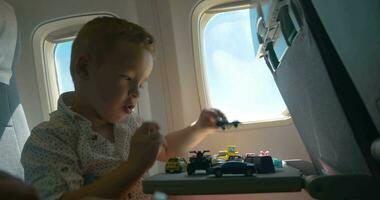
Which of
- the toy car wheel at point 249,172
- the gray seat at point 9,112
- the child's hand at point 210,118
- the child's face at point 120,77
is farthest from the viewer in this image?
the gray seat at point 9,112

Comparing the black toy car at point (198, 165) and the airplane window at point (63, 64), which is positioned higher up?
the airplane window at point (63, 64)

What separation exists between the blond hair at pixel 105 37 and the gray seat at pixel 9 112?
393 millimetres

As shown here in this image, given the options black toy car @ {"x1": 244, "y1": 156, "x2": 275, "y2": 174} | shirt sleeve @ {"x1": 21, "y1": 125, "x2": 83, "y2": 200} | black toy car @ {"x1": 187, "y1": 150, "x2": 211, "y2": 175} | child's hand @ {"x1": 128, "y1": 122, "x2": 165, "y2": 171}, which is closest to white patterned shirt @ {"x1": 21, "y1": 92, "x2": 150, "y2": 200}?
shirt sleeve @ {"x1": 21, "y1": 125, "x2": 83, "y2": 200}

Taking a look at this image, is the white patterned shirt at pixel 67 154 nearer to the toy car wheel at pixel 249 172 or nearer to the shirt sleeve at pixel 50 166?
the shirt sleeve at pixel 50 166

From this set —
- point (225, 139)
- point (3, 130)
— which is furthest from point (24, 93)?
point (225, 139)

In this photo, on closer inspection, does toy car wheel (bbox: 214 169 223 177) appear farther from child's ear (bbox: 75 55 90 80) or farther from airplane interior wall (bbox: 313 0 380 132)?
child's ear (bbox: 75 55 90 80)

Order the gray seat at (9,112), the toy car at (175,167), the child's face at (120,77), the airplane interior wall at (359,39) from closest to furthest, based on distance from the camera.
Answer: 1. the airplane interior wall at (359,39)
2. the toy car at (175,167)
3. the child's face at (120,77)
4. the gray seat at (9,112)

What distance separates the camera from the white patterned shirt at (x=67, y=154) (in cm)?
86

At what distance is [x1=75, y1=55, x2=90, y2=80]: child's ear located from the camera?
101cm

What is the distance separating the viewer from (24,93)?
161 centimetres

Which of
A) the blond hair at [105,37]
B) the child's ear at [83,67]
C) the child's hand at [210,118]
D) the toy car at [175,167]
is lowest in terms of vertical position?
the toy car at [175,167]

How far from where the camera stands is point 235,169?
598 mm

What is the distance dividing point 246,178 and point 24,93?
4.24 feet

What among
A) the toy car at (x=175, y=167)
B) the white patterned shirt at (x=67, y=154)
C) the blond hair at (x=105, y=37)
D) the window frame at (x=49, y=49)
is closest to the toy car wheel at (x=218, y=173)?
the toy car at (x=175, y=167)
